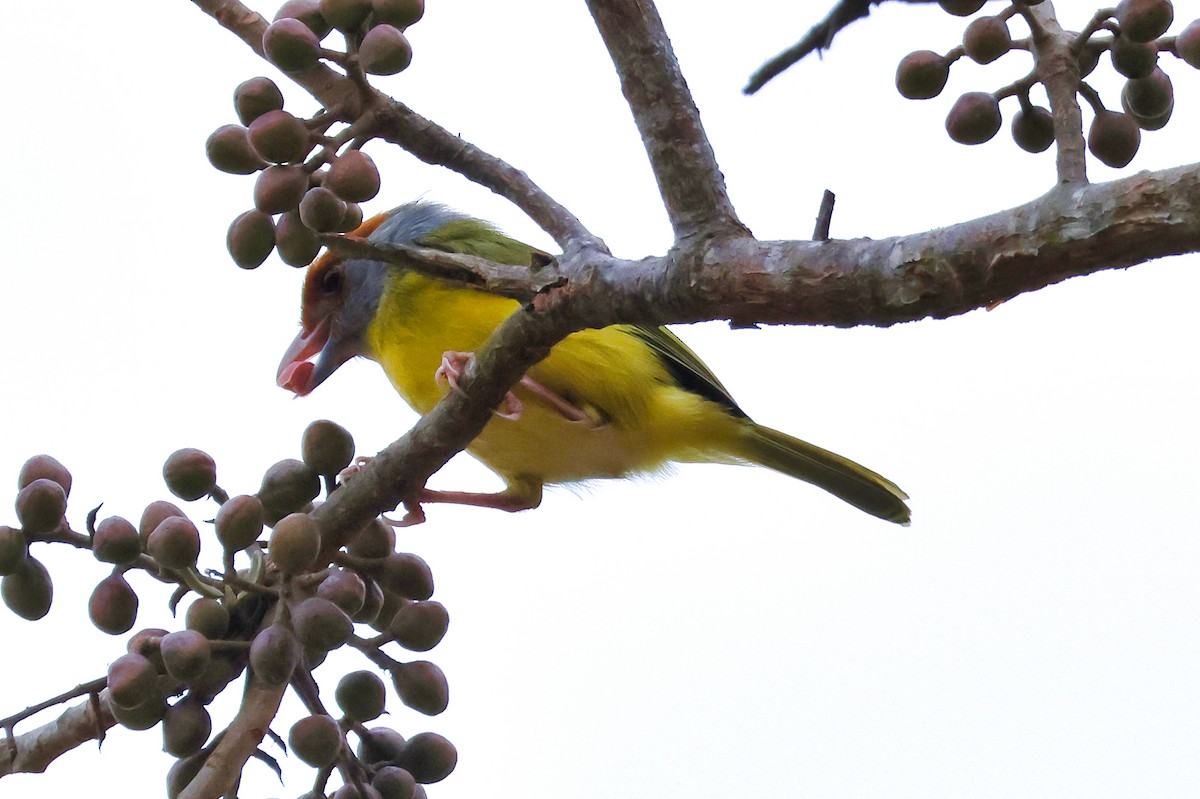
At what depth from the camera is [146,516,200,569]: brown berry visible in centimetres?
165

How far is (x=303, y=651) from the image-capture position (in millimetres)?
1729

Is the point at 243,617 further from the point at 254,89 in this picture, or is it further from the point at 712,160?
the point at 712,160

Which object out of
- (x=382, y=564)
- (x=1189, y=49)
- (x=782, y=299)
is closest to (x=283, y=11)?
(x=382, y=564)

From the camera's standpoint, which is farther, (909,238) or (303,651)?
(303,651)

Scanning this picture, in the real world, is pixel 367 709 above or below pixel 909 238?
below

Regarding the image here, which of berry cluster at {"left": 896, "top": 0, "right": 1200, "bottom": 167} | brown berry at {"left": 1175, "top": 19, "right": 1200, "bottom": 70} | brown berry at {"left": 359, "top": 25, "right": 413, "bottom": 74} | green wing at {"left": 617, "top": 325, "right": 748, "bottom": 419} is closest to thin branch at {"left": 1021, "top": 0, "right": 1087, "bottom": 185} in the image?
Answer: berry cluster at {"left": 896, "top": 0, "right": 1200, "bottom": 167}

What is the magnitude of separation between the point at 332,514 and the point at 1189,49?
1263mm

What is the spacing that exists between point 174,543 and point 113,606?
0.52ft

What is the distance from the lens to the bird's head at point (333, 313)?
3.40 metres

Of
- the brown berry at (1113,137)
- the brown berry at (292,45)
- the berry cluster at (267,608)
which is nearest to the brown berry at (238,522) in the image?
the berry cluster at (267,608)

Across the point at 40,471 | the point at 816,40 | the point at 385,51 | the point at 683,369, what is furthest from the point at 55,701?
the point at 683,369

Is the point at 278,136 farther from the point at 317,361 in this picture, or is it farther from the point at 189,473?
the point at 317,361

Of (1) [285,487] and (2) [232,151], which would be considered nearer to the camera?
(2) [232,151]

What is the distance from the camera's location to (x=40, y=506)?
5.62ft
